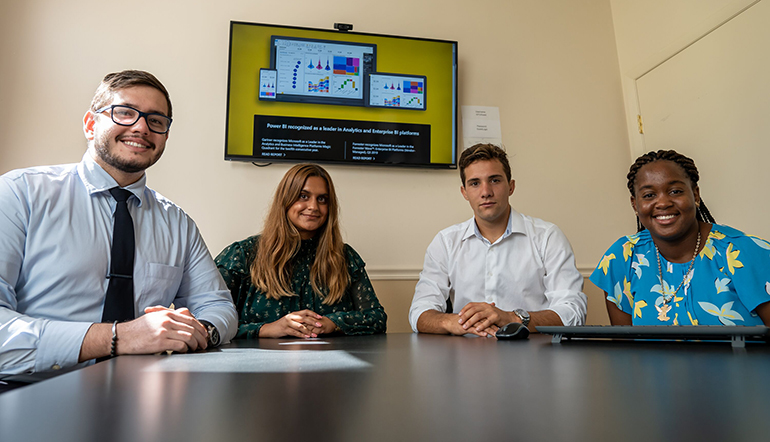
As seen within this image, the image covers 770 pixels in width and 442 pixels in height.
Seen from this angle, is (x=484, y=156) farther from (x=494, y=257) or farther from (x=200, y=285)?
(x=200, y=285)

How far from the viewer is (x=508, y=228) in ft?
7.01

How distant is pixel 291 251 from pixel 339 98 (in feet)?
3.29

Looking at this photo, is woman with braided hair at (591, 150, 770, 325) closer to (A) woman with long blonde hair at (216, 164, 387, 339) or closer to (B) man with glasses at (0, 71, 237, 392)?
(A) woman with long blonde hair at (216, 164, 387, 339)

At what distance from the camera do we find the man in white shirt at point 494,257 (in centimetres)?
202

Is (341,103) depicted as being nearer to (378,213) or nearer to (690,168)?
(378,213)

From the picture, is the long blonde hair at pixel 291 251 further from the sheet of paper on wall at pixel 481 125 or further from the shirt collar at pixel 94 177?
the sheet of paper on wall at pixel 481 125

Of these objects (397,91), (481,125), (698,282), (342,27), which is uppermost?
(342,27)

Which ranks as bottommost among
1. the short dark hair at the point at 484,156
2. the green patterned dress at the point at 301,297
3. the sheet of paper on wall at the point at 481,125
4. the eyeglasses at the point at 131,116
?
the green patterned dress at the point at 301,297

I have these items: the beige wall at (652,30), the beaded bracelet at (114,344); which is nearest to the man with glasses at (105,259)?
the beaded bracelet at (114,344)

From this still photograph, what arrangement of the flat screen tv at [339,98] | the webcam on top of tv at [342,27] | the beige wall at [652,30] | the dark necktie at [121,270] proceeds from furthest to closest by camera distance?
the webcam on top of tv at [342,27] < the flat screen tv at [339,98] < the beige wall at [652,30] < the dark necktie at [121,270]

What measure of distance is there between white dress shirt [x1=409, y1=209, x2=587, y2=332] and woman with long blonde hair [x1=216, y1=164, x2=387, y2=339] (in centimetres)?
29

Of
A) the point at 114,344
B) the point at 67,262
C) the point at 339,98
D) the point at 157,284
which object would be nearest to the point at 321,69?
the point at 339,98

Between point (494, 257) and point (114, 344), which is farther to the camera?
point (494, 257)

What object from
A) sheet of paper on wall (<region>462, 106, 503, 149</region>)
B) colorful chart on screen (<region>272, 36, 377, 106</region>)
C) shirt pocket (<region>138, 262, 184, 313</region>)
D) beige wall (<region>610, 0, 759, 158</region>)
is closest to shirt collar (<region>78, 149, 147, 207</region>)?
shirt pocket (<region>138, 262, 184, 313</region>)
